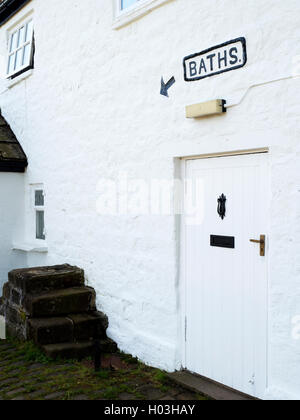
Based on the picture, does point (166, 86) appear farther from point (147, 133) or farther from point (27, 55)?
point (27, 55)

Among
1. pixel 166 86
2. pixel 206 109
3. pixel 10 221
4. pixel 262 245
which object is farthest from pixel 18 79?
pixel 262 245

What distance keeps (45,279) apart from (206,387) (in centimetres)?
250

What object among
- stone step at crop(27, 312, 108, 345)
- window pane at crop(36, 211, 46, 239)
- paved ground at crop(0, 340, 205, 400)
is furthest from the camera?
window pane at crop(36, 211, 46, 239)

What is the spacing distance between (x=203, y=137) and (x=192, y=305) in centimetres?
166

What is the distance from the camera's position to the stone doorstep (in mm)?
3871

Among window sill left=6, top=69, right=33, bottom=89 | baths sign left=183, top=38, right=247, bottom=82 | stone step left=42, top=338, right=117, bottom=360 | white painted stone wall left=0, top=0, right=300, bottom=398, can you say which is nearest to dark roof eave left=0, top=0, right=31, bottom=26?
white painted stone wall left=0, top=0, right=300, bottom=398

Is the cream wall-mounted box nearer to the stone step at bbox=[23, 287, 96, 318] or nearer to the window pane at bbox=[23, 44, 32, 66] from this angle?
the stone step at bbox=[23, 287, 96, 318]

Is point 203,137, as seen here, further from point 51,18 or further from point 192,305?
point 51,18

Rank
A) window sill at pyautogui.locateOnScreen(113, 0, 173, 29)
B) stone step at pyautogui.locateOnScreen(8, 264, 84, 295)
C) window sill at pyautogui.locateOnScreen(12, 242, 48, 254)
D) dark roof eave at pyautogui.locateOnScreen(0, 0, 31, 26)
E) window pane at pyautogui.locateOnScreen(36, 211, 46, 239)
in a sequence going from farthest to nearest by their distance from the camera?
dark roof eave at pyautogui.locateOnScreen(0, 0, 31, 26), window pane at pyautogui.locateOnScreen(36, 211, 46, 239), window sill at pyautogui.locateOnScreen(12, 242, 48, 254), stone step at pyautogui.locateOnScreen(8, 264, 84, 295), window sill at pyautogui.locateOnScreen(113, 0, 173, 29)

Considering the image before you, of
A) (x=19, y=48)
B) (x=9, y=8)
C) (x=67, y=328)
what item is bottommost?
(x=67, y=328)

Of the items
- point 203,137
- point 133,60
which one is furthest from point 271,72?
point 133,60

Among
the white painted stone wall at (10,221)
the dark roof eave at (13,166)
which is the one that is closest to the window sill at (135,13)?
the dark roof eave at (13,166)

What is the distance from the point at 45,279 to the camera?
221 inches

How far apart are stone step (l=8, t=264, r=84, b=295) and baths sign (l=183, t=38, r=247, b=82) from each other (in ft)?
9.75
